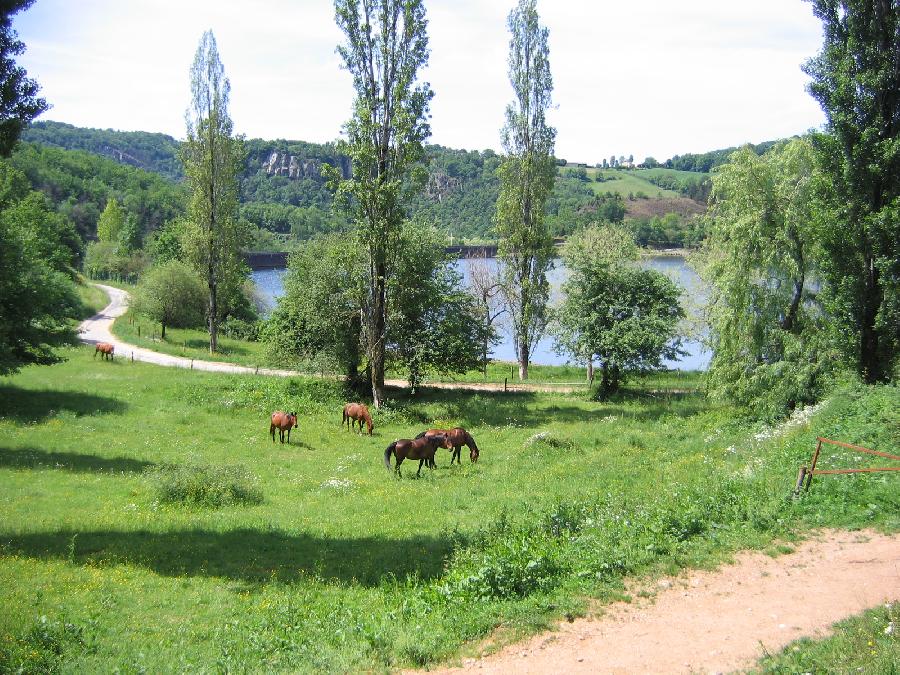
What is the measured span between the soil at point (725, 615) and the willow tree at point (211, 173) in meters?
49.0

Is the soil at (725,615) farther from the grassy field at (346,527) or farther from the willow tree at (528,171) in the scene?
the willow tree at (528,171)

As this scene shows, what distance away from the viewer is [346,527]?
49.8 ft

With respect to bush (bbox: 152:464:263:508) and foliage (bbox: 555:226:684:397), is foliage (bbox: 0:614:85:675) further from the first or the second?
foliage (bbox: 555:226:684:397)

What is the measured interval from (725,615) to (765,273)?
1897 cm

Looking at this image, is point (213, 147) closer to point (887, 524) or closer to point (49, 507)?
point (49, 507)

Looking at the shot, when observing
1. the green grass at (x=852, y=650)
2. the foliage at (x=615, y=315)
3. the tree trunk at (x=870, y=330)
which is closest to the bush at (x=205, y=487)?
the green grass at (x=852, y=650)

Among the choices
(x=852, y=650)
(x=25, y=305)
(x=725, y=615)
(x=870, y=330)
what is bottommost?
(x=725, y=615)

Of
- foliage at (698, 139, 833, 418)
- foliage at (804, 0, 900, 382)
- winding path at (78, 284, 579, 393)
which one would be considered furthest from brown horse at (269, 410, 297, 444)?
foliage at (804, 0, 900, 382)

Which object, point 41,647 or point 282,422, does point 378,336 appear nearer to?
point 282,422

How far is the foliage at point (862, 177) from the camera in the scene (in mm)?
19969

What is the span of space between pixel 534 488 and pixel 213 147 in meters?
43.7

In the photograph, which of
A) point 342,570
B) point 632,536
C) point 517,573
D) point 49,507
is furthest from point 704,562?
point 49,507

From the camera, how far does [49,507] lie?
1550 cm

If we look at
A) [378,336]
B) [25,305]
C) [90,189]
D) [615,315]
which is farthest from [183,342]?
[90,189]
